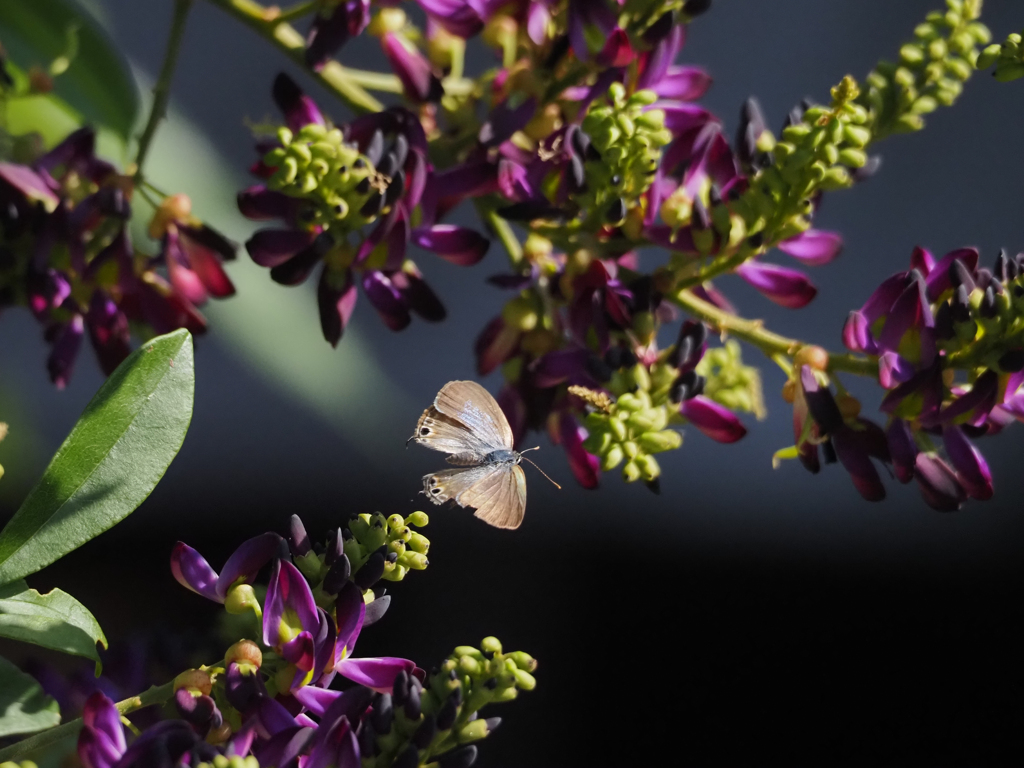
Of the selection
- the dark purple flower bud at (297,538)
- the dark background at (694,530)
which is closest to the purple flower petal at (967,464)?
the dark purple flower bud at (297,538)

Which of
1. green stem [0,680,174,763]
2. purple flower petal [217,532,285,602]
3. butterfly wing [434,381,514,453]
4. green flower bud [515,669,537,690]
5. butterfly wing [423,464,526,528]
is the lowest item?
green stem [0,680,174,763]

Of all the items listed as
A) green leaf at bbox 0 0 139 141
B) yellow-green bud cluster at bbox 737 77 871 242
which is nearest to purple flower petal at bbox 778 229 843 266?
yellow-green bud cluster at bbox 737 77 871 242

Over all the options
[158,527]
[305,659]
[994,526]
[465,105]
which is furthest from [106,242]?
[994,526]

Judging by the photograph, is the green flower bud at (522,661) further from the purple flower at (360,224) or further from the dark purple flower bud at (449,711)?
the purple flower at (360,224)

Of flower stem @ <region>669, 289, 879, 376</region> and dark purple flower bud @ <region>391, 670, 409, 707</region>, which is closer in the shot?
dark purple flower bud @ <region>391, 670, 409, 707</region>

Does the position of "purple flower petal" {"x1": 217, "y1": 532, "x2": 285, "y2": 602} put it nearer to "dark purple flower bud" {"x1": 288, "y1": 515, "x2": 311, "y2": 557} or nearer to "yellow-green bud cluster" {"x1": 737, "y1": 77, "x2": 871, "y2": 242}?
"dark purple flower bud" {"x1": 288, "y1": 515, "x2": 311, "y2": 557}

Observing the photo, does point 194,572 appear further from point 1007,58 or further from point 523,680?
point 1007,58

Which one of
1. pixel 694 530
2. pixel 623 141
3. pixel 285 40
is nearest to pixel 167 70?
pixel 285 40
